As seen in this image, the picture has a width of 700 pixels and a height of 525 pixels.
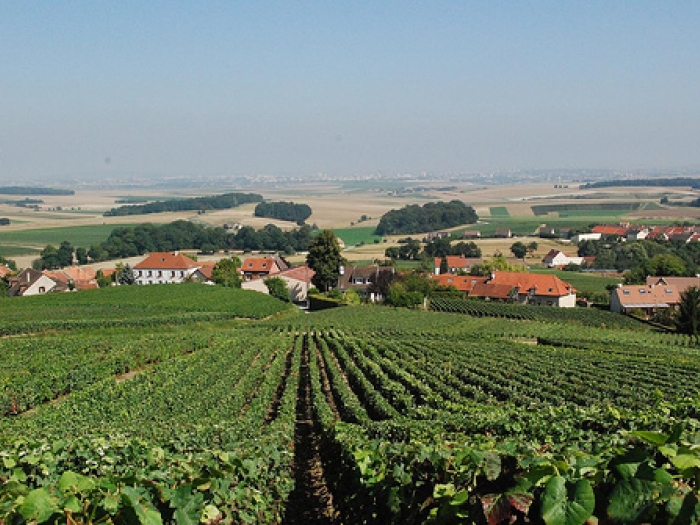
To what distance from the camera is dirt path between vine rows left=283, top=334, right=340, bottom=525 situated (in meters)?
10.2

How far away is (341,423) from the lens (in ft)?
50.3

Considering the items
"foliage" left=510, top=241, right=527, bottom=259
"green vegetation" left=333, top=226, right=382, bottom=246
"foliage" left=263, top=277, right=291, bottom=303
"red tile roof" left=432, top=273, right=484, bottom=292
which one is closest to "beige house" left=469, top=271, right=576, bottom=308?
"red tile roof" left=432, top=273, right=484, bottom=292

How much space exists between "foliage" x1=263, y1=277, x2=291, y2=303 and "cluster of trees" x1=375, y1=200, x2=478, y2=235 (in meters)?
91.3

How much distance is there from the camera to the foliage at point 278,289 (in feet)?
257

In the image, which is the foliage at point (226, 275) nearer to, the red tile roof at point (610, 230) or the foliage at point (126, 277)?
the foliage at point (126, 277)

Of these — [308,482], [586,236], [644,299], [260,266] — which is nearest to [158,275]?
[260,266]

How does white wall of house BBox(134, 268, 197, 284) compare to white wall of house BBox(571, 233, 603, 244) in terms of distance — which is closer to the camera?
white wall of house BBox(134, 268, 197, 284)

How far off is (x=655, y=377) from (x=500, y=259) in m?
69.4

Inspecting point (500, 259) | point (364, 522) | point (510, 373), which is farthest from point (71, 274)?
point (364, 522)

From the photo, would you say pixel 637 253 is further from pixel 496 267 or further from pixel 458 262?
pixel 496 267

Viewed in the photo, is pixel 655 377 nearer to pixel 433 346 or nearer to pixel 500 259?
pixel 433 346

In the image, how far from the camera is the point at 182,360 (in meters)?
29.8

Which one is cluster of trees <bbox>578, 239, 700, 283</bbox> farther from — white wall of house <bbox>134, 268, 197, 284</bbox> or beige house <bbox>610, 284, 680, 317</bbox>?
white wall of house <bbox>134, 268, 197, 284</bbox>

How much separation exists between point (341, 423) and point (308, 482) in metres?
2.48
